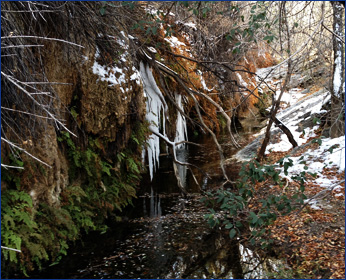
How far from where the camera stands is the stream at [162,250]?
14.0 feet

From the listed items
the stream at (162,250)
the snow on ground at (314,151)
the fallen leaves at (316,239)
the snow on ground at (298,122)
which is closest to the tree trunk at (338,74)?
the snow on ground at (314,151)

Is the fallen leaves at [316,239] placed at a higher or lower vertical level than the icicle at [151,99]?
lower

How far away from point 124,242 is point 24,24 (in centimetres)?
342

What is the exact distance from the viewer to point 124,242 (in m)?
5.12

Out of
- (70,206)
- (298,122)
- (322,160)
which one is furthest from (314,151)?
(70,206)

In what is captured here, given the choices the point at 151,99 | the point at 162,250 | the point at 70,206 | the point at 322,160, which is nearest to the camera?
the point at 162,250

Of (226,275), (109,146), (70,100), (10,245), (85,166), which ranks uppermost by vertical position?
(70,100)

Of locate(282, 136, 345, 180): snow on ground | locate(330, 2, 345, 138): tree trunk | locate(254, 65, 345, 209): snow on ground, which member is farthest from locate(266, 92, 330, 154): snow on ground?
locate(282, 136, 345, 180): snow on ground

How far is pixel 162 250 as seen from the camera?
4793mm

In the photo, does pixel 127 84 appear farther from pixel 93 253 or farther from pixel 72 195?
pixel 93 253

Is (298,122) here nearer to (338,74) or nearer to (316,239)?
(338,74)

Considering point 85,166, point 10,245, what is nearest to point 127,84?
point 85,166

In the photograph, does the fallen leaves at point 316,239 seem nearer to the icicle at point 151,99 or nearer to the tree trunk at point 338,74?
the tree trunk at point 338,74

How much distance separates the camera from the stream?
4262 mm
